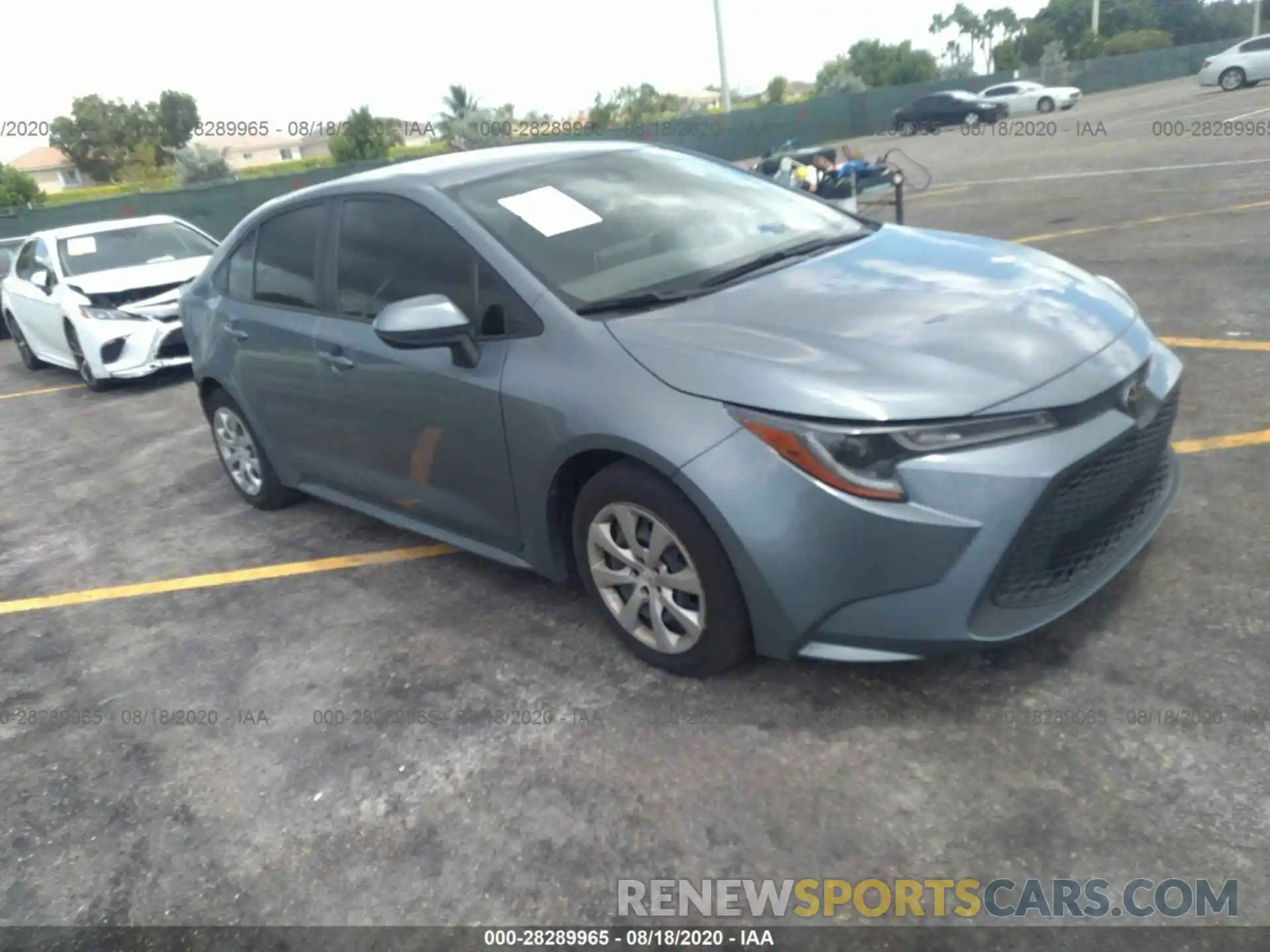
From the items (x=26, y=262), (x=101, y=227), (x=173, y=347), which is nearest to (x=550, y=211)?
(x=173, y=347)

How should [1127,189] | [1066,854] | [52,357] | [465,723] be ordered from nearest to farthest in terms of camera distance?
[1066,854] < [465,723] < [52,357] < [1127,189]

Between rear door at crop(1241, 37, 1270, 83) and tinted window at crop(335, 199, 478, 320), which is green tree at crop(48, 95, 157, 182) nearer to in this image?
rear door at crop(1241, 37, 1270, 83)

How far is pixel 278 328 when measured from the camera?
15.4 feet

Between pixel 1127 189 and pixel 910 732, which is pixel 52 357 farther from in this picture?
pixel 1127 189

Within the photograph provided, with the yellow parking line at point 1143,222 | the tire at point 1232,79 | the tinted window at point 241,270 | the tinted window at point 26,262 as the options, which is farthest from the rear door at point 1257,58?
the tinted window at point 241,270

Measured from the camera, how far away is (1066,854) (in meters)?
2.46

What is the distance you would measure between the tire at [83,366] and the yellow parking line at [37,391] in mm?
493

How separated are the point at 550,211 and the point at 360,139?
43.2m

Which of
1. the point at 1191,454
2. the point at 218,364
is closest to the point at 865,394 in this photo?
the point at 1191,454

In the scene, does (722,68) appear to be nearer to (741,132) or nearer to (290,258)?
(741,132)

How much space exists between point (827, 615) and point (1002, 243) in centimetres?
189

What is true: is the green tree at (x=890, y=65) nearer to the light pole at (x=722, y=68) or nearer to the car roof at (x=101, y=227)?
the light pole at (x=722, y=68)

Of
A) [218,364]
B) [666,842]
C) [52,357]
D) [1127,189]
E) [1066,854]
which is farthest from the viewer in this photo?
[1127,189]

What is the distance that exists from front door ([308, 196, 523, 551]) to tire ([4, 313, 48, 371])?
28.4 feet
